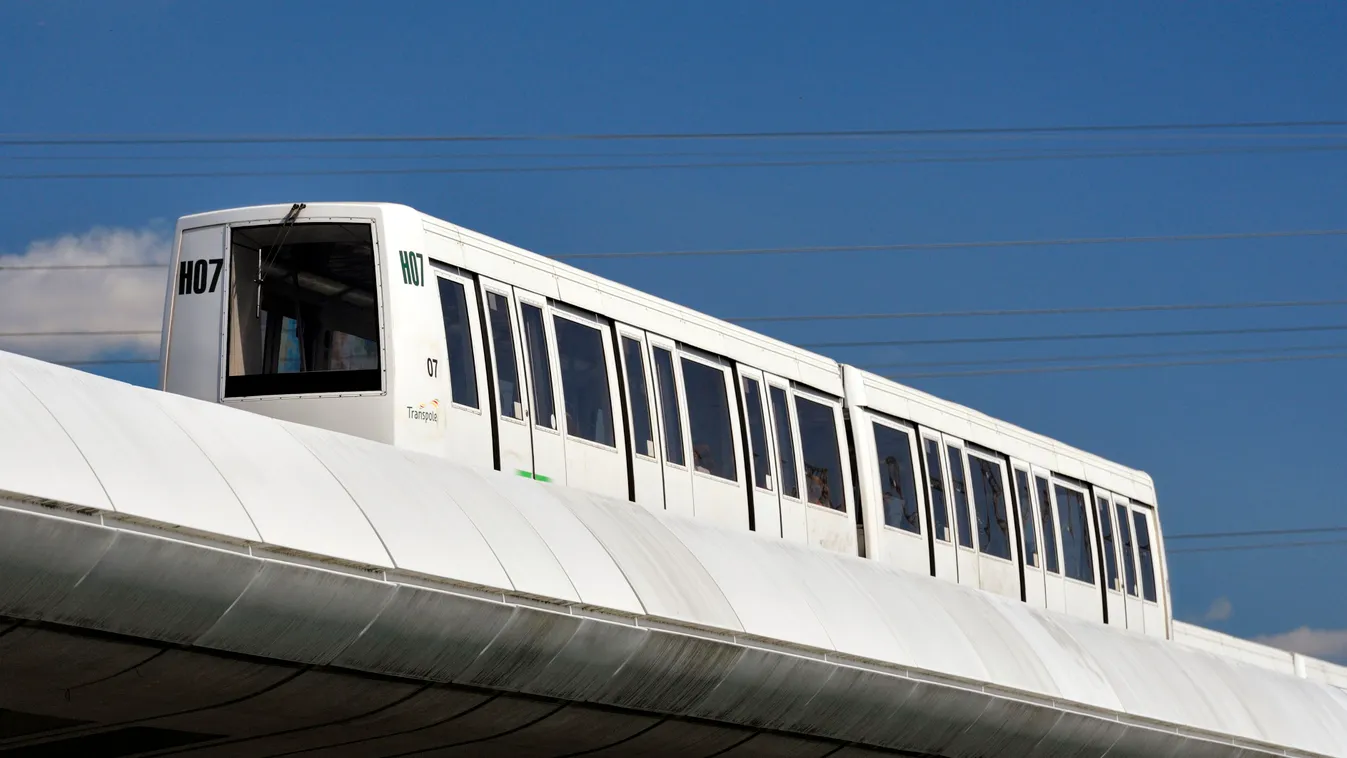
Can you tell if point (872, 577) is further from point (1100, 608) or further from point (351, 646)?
point (1100, 608)

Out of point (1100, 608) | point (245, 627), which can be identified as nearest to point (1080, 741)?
point (1100, 608)

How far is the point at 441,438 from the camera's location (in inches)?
603

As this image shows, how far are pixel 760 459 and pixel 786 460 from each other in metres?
0.55

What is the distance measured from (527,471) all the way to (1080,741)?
8.10m

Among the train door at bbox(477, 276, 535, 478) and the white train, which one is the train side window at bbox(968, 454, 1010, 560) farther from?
the train door at bbox(477, 276, 535, 478)

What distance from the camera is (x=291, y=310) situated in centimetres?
1616

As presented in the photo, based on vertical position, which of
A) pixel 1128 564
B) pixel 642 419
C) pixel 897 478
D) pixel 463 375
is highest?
pixel 463 375

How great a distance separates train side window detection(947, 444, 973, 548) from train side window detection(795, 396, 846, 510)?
2849 mm

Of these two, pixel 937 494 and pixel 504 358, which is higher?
pixel 504 358

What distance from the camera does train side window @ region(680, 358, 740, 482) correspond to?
738 inches

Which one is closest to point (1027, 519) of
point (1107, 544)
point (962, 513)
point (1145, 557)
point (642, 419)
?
point (962, 513)

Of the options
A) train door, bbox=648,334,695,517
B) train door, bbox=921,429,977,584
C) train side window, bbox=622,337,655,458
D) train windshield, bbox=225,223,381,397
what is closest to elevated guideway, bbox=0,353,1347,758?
train door, bbox=648,334,695,517

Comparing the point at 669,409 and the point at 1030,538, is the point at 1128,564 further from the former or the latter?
the point at 669,409

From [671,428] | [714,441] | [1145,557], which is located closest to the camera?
[671,428]
